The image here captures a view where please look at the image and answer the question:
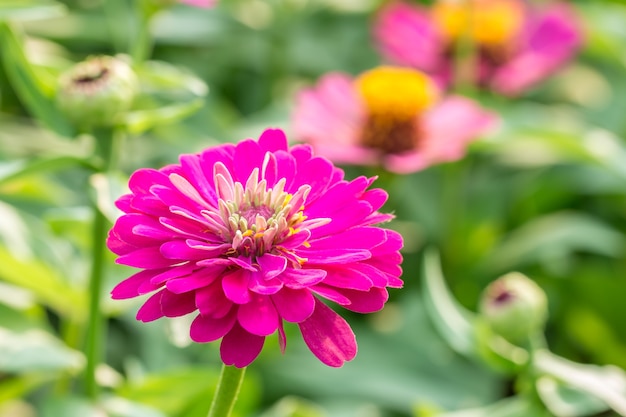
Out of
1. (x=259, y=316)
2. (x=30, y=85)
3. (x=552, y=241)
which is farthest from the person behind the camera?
(x=552, y=241)

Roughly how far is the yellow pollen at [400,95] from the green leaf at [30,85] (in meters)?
0.53

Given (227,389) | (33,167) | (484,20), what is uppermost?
(484,20)

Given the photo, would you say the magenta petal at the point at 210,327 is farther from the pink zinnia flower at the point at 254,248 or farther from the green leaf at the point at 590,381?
the green leaf at the point at 590,381

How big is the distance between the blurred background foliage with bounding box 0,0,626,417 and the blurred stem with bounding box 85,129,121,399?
2cm

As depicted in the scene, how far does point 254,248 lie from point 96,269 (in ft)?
0.99

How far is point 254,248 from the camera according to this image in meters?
0.63

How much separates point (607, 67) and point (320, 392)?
1.04 metres

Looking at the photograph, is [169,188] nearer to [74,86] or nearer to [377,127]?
[74,86]

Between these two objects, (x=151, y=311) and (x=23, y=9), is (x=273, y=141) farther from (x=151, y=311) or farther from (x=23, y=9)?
(x=23, y=9)

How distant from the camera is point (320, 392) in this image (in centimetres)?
131

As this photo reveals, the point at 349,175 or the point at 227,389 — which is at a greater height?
the point at 349,175

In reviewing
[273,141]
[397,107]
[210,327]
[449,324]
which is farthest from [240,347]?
[397,107]

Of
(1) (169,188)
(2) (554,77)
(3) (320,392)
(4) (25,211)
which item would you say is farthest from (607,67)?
(1) (169,188)

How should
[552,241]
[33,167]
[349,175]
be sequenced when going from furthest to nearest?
1. [349,175]
2. [552,241]
3. [33,167]
